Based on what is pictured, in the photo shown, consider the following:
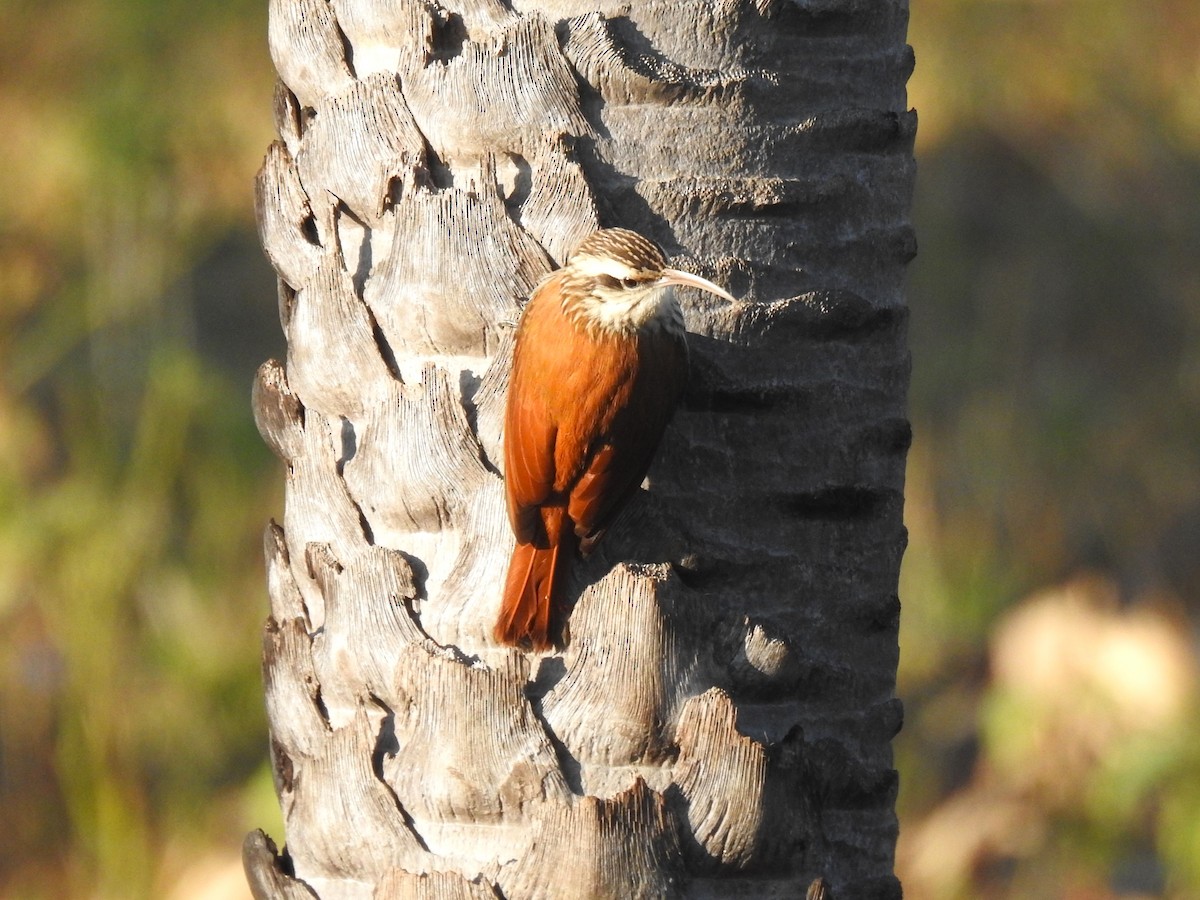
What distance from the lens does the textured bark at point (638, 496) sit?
1.82 meters

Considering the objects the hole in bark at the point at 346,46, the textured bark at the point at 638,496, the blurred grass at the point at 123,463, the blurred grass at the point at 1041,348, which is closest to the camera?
the textured bark at the point at 638,496

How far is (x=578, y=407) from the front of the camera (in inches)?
76.3

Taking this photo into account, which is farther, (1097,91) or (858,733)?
(1097,91)

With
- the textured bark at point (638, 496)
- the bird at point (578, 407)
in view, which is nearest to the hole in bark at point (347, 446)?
Answer: the textured bark at point (638, 496)

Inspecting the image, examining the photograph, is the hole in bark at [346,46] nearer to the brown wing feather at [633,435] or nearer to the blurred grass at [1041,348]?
the brown wing feather at [633,435]

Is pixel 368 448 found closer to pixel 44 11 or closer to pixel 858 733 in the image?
pixel 858 733

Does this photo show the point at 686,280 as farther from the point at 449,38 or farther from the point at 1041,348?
the point at 1041,348

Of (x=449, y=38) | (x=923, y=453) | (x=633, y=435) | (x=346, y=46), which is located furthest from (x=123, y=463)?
(x=633, y=435)

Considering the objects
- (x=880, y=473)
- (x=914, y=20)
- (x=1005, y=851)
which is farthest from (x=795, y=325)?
(x=914, y=20)

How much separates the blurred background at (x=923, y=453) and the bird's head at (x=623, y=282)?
135 inches

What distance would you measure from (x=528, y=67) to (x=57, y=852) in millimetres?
4380

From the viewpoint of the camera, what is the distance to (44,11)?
6.84 metres

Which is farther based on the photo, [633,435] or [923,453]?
[923,453]

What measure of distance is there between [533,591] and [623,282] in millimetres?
395
